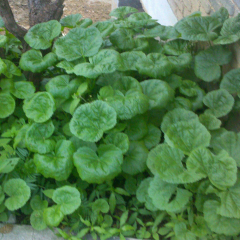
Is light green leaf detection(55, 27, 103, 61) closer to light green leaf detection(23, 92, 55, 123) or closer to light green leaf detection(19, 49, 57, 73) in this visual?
light green leaf detection(19, 49, 57, 73)

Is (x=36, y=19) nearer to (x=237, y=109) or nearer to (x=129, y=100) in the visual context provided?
(x=129, y=100)

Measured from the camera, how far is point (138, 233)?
1.58 metres

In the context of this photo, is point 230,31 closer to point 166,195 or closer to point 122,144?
point 122,144

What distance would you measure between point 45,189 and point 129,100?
2.66ft

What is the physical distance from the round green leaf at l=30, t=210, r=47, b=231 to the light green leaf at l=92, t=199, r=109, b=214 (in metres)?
0.31

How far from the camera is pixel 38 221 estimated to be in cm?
154

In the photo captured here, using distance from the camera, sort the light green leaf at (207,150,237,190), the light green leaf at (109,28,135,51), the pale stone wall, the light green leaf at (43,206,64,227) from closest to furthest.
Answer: the light green leaf at (207,150,237,190) → the light green leaf at (43,206,64,227) → the pale stone wall → the light green leaf at (109,28,135,51)

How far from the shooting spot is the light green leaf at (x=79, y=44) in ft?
6.40

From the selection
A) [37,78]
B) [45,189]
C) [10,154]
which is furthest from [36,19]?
[45,189]

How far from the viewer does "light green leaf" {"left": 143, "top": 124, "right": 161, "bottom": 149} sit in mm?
1780

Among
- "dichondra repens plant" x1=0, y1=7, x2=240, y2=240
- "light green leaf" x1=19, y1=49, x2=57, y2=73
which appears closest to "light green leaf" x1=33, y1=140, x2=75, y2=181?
"dichondra repens plant" x1=0, y1=7, x2=240, y2=240

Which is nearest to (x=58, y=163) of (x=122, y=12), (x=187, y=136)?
(x=187, y=136)

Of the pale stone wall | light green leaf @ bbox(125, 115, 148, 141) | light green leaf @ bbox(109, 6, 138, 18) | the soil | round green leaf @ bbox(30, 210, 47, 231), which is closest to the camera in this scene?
round green leaf @ bbox(30, 210, 47, 231)

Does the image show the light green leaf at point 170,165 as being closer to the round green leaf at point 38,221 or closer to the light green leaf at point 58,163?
the light green leaf at point 58,163
